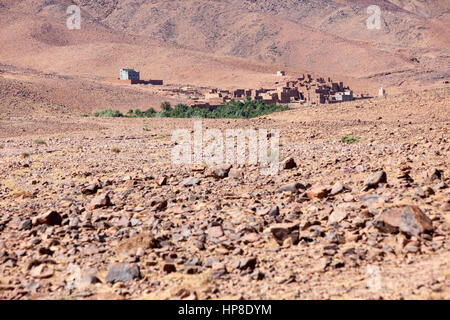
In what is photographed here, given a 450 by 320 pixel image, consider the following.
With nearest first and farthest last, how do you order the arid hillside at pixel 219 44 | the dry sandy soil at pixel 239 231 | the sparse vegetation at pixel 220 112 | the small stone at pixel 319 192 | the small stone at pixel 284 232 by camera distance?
1. the dry sandy soil at pixel 239 231
2. the small stone at pixel 284 232
3. the small stone at pixel 319 192
4. the sparse vegetation at pixel 220 112
5. the arid hillside at pixel 219 44

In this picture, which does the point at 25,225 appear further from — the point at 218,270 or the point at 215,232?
the point at 218,270

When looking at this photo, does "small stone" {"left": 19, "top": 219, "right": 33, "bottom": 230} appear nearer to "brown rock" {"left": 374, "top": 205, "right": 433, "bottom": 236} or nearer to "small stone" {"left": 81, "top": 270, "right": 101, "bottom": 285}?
"small stone" {"left": 81, "top": 270, "right": 101, "bottom": 285}

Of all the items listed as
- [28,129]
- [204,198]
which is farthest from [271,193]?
[28,129]

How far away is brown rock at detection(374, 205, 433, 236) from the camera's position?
513 cm

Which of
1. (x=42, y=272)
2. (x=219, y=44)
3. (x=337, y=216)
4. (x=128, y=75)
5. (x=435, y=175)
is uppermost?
(x=219, y=44)

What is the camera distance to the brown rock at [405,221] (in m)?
5.13

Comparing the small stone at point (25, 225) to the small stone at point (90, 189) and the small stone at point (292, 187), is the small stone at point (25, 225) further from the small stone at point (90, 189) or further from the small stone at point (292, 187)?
the small stone at point (292, 187)

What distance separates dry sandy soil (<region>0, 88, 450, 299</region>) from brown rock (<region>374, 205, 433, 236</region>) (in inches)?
0.5

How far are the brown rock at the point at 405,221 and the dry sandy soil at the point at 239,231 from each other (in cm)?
1

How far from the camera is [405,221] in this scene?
206 inches

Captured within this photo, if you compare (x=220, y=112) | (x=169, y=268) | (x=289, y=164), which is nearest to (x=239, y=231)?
(x=169, y=268)

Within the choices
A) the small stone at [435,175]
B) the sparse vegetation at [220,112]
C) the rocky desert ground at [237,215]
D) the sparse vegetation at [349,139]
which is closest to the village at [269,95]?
the sparse vegetation at [220,112]

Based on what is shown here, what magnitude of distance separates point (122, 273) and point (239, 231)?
4.51 ft

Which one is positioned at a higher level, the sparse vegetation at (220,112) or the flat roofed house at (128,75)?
the flat roofed house at (128,75)
